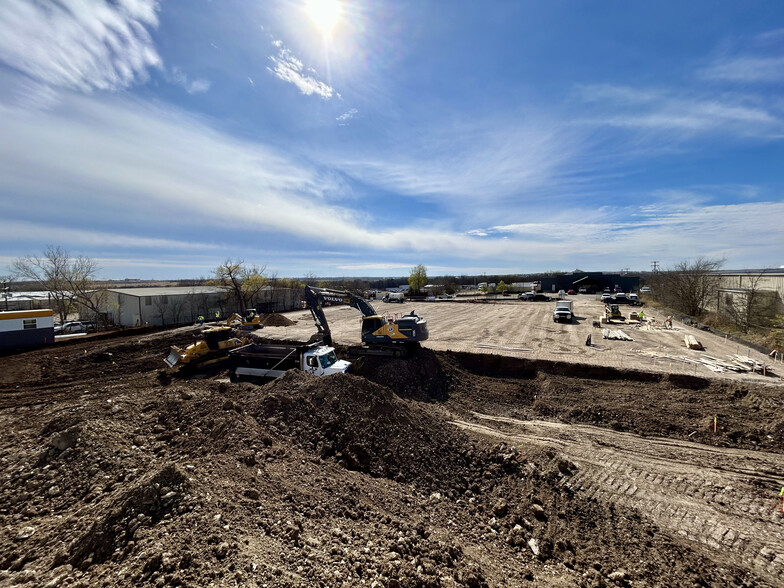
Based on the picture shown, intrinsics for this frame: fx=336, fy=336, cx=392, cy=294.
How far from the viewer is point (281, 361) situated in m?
14.3

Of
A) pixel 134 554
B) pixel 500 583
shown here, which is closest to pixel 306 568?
pixel 134 554

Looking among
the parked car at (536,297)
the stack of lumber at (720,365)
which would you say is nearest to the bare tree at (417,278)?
the parked car at (536,297)

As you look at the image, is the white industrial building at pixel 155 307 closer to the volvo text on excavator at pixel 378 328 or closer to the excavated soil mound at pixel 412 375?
the volvo text on excavator at pixel 378 328

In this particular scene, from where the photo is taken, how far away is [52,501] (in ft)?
16.6

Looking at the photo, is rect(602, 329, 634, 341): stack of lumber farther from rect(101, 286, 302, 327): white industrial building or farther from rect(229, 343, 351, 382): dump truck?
rect(101, 286, 302, 327): white industrial building

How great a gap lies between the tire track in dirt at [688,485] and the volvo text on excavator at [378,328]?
6.36m

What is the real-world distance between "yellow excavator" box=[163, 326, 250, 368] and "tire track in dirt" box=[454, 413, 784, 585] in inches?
514

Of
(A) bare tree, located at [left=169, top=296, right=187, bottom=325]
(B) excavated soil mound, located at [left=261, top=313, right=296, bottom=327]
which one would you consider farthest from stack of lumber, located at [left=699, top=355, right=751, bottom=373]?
(A) bare tree, located at [left=169, top=296, right=187, bottom=325]

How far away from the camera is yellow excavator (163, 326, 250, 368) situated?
1641 cm

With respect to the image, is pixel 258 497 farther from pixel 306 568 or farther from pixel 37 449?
pixel 37 449

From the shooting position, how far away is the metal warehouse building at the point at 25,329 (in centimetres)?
2094

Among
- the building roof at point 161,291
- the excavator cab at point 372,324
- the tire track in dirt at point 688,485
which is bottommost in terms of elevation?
the tire track in dirt at point 688,485

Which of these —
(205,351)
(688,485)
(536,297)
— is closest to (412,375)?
(688,485)

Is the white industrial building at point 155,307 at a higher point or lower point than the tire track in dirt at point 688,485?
higher
